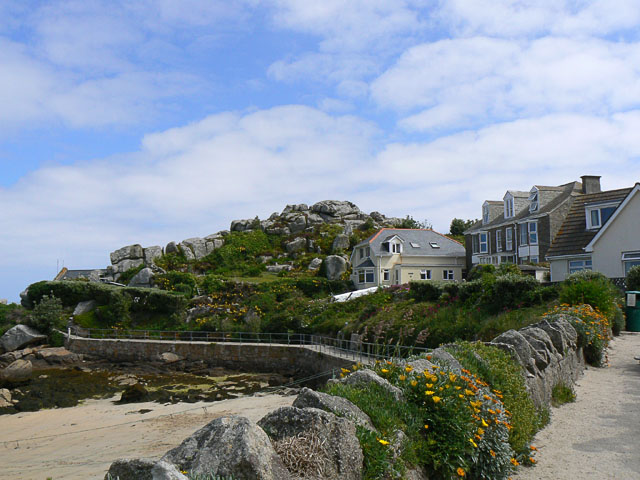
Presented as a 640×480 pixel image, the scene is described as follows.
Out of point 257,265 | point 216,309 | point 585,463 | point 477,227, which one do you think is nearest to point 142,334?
point 216,309

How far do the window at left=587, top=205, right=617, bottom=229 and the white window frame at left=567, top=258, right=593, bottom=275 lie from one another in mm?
2143

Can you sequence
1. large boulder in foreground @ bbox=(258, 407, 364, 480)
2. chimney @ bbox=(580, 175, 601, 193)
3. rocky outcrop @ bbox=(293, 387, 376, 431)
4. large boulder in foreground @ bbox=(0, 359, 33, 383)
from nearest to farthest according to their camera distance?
1. large boulder in foreground @ bbox=(258, 407, 364, 480)
2. rocky outcrop @ bbox=(293, 387, 376, 431)
3. large boulder in foreground @ bbox=(0, 359, 33, 383)
4. chimney @ bbox=(580, 175, 601, 193)

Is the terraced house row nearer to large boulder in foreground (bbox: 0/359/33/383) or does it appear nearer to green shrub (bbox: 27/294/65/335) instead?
large boulder in foreground (bbox: 0/359/33/383)

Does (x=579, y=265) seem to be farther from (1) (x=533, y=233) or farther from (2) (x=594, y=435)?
(2) (x=594, y=435)

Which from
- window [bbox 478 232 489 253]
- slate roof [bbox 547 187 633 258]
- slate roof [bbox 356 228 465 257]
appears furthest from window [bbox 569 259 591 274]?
slate roof [bbox 356 228 465 257]

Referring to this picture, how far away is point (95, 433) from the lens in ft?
52.1

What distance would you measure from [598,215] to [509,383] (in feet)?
79.4

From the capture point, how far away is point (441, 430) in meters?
5.21

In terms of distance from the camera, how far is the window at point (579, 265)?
26.5 metres

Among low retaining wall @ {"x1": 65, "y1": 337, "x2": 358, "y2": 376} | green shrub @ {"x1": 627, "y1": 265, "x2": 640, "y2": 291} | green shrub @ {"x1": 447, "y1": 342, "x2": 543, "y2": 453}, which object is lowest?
low retaining wall @ {"x1": 65, "y1": 337, "x2": 358, "y2": 376}

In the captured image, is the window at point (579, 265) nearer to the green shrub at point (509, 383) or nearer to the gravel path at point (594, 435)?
the gravel path at point (594, 435)

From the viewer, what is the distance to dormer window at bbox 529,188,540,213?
1580 inches

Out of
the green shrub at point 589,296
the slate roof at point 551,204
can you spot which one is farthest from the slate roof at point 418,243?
the green shrub at point 589,296

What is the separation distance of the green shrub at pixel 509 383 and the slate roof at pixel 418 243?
128ft
